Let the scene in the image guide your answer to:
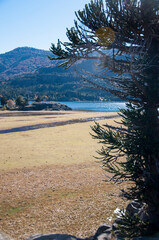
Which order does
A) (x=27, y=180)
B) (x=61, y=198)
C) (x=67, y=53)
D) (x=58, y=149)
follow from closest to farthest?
1. (x=67, y=53)
2. (x=61, y=198)
3. (x=27, y=180)
4. (x=58, y=149)

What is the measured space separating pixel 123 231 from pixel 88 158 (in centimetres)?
1044

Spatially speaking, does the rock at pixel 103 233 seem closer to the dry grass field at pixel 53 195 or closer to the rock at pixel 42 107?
the dry grass field at pixel 53 195

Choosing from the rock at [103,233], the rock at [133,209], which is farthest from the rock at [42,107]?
the rock at [103,233]

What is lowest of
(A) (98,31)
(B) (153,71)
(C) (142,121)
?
(C) (142,121)

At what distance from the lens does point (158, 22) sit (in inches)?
237

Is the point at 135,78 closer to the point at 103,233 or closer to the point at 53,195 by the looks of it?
the point at 103,233

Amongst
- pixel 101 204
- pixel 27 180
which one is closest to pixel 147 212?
pixel 101 204

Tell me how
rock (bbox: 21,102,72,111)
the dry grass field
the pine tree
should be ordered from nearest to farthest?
the pine tree, the dry grass field, rock (bbox: 21,102,72,111)

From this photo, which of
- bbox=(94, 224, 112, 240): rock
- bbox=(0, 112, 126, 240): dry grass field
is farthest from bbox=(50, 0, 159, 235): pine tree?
bbox=(0, 112, 126, 240): dry grass field

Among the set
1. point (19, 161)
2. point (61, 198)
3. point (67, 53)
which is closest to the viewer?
point (67, 53)

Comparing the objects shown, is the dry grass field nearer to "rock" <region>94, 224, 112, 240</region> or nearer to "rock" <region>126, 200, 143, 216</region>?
"rock" <region>94, 224, 112, 240</region>

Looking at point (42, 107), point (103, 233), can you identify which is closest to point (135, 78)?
point (103, 233)

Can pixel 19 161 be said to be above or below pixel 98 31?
below

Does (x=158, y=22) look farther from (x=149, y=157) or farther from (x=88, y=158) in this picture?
(x=88, y=158)
